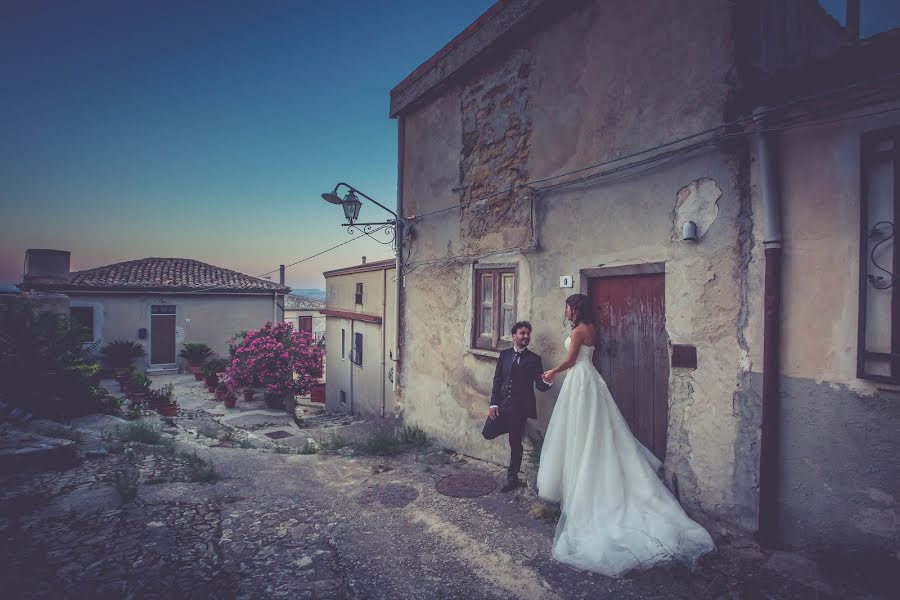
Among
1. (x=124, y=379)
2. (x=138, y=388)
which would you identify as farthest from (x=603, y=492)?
(x=124, y=379)

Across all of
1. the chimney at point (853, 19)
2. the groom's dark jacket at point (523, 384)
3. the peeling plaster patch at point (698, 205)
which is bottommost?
the groom's dark jacket at point (523, 384)

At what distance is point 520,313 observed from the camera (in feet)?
17.5

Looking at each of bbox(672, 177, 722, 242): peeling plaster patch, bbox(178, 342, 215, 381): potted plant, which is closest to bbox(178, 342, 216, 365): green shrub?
bbox(178, 342, 215, 381): potted plant

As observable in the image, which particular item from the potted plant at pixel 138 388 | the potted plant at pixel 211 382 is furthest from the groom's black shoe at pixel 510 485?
the potted plant at pixel 211 382

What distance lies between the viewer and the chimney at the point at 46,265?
13578mm

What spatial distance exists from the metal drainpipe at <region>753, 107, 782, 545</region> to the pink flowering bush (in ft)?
37.4

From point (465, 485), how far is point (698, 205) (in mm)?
3692

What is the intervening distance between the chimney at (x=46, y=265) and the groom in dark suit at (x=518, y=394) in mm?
15791

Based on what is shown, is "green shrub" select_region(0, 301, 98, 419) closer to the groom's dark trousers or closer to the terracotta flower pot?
the terracotta flower pot

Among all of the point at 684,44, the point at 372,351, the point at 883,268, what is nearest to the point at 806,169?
the point at 883,268

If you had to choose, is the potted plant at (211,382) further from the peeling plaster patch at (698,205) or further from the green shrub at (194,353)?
the peeling plaster patch at (698,205)

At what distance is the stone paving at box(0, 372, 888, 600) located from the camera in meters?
2.93

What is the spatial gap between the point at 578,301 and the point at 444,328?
8.89ft

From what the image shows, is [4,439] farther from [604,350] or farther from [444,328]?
[604,350]
